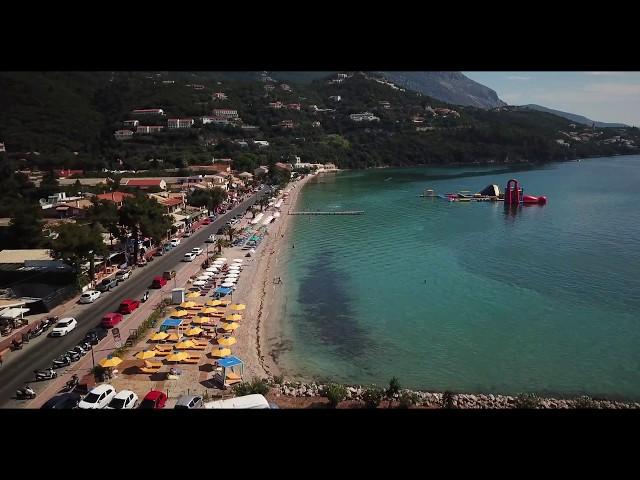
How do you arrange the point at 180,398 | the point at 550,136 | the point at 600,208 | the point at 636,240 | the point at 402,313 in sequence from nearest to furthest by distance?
the point at 180,398 < the point at 402,313 < the point at 636,240 < the point at 600,208 < the point at 550,136

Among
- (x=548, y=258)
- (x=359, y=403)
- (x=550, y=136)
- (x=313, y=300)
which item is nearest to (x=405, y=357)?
(x=359, y=403)

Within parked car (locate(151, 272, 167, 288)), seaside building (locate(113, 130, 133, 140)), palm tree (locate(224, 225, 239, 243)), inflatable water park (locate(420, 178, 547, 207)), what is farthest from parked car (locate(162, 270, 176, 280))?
seaside building (locate(113, 130, 133, 140))

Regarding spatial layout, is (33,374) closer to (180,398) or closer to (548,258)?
(180,398)

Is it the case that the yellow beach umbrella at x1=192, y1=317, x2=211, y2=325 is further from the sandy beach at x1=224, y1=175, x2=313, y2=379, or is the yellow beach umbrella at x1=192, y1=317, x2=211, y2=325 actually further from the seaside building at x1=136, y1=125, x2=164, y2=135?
the seaside building at x1=136, y1=125, x2=164, y2=135
